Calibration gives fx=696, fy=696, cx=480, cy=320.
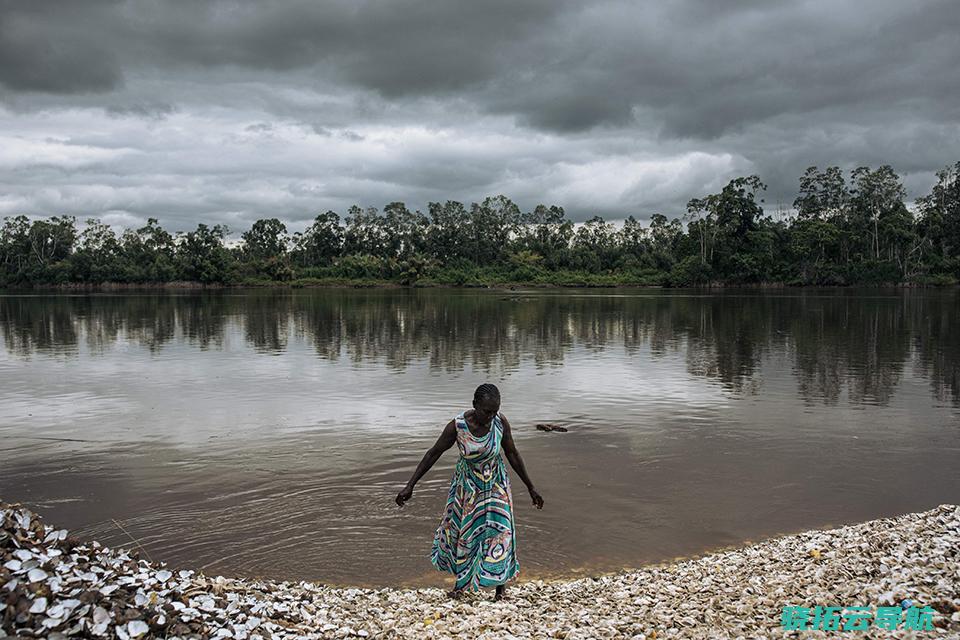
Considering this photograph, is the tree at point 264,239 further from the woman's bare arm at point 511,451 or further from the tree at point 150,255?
the woman's bare arm at point 511,451

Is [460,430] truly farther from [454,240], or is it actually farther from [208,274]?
[454,240]

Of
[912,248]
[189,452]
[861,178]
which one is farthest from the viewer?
[861,178]

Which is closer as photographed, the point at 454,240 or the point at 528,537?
the point at 528,537

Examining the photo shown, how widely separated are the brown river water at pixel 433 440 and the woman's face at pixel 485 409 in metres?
1.98

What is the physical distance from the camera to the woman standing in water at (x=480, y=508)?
5703 millimetres

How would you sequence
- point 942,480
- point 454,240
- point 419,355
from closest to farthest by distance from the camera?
point 942,480
point 419,355
point 454,240

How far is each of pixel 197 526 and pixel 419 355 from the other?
14.5 meters

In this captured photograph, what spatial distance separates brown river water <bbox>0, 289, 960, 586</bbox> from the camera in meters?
7.67

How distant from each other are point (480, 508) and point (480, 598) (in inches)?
29.8

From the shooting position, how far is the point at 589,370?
19.1 metres

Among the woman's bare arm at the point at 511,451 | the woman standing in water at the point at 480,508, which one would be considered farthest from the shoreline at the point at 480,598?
the woman's bare arm at the point at 511,451

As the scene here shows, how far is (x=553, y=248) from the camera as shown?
392 ft

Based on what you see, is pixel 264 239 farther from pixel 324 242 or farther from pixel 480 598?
pixel 480 598

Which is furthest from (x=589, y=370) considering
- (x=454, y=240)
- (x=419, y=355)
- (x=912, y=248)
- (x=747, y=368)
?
(x=454, y=240)
